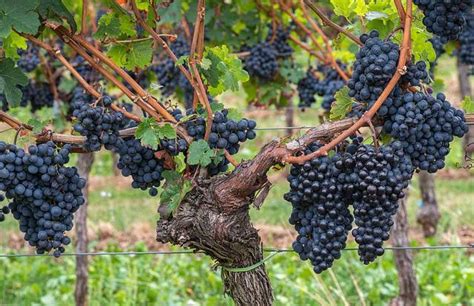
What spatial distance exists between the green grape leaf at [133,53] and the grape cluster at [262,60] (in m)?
1.88

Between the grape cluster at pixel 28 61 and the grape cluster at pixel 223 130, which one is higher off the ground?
the grape cluster at pixel 28 61

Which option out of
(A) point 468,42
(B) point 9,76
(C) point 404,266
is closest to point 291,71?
(A) point 468,42

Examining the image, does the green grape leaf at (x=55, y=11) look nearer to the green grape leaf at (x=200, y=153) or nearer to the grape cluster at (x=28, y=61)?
the green grape leaf at (x=200, y=153)

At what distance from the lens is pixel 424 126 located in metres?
2.44

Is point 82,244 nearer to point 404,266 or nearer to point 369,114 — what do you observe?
point 404,266

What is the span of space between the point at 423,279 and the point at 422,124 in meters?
3.70

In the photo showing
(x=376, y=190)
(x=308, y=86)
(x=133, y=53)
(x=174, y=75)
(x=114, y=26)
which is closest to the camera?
(x=376, y=190)

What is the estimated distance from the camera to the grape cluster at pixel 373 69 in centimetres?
243

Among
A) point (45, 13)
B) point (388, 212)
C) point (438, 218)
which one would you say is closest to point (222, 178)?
point (388, 212)

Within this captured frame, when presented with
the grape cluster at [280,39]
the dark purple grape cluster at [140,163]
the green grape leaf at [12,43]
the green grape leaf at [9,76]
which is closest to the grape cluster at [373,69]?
the dark purple grape cluster at [140,163]

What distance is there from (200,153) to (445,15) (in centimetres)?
85

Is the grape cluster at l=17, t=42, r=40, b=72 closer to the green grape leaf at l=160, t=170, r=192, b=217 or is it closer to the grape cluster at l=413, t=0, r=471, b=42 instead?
the green grape leaf at l=160, t=170, r=192, b=217

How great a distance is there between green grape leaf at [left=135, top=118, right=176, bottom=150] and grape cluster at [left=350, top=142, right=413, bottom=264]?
58cm

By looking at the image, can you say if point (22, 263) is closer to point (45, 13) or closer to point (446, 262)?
point (446, 262)
